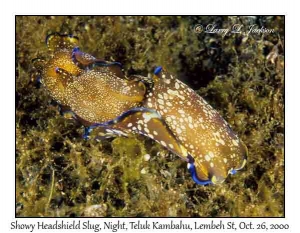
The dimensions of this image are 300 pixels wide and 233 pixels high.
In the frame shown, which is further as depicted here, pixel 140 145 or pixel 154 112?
pixel 140 145

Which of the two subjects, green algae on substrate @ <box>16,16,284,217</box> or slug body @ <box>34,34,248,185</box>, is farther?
green algae on substrate @ <box>16,16,284,217</box>

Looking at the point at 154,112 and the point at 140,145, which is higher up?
the point at 154,112

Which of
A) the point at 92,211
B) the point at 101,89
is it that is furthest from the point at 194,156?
the point at 92,211

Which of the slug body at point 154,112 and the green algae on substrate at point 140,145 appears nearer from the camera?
the slug body at point 154,112

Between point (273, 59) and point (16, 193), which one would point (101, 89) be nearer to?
point (16, 193)
